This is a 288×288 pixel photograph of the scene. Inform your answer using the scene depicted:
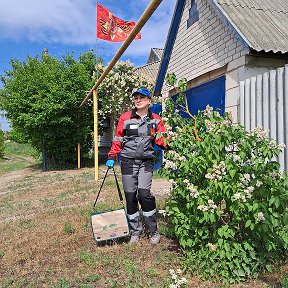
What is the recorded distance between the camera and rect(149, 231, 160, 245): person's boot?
13.7ft

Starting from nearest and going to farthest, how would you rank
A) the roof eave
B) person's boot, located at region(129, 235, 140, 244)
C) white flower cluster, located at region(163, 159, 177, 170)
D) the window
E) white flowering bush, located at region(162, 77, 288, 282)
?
white flowering bush, located at region(162, 77, 288, 282) → white flower cluster, located at region(163, 159, 177, 170) → person's boot, located at region(129, 235, 140, 244) → the roof eave → the window

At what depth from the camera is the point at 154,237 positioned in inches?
165

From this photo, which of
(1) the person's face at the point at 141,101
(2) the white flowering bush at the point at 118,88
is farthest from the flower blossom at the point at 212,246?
(2) the white flowering bush at the point at 118,88

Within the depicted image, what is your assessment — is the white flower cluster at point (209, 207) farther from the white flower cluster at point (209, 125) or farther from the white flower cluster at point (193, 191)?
the white flower cluster at point (209, 125)

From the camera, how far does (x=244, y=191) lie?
293cm

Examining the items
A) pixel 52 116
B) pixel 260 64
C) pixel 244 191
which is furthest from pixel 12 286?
pixel 52 116

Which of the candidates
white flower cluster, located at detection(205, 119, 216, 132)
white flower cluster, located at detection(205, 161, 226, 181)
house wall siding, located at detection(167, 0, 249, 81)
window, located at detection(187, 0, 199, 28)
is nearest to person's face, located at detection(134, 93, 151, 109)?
white flower cluster, located at detection(205, 119, 216, 132)

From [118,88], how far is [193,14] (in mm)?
9342

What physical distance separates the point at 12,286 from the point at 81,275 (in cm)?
67

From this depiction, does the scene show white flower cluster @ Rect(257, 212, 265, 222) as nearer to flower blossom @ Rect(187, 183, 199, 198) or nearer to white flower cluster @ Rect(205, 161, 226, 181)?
white flower cluster @ Rect(205, 161, 226, 181)

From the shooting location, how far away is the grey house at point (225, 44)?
604 centimetres

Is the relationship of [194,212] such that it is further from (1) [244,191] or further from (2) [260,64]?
(2) [260,64]

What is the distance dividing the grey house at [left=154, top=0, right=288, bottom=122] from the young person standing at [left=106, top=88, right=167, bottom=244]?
2.43m

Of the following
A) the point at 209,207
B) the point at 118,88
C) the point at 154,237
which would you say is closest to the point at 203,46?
the point at 154,237
